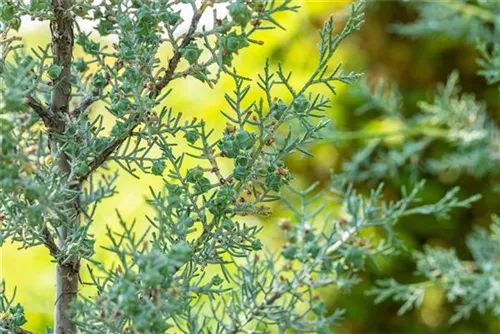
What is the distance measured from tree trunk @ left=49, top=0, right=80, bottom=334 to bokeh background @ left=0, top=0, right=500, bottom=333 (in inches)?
42.6

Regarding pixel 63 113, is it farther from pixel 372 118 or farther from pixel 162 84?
pixel 372 118

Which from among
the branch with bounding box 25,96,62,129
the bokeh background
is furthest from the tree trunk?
the bokeh background

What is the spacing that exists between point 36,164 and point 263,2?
0.17 m

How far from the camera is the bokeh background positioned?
1725 millimetres

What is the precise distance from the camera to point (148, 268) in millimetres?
380

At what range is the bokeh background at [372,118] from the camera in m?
1.72

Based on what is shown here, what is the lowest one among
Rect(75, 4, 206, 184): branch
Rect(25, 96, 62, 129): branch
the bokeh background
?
Rect(75, 4, 206, 184): branch

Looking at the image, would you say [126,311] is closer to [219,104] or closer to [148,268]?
[148,268]

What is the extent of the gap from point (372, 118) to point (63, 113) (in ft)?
4.75

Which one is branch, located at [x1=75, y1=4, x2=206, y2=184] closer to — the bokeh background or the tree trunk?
the tree trunk

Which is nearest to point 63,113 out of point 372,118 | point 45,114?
point 45,114

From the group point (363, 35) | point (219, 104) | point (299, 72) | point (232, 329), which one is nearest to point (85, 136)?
point (232, 329)

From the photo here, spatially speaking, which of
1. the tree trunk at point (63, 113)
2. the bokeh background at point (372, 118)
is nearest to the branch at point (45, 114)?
the tree trunk at point (63, 113)

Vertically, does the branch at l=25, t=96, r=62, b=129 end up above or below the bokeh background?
below
